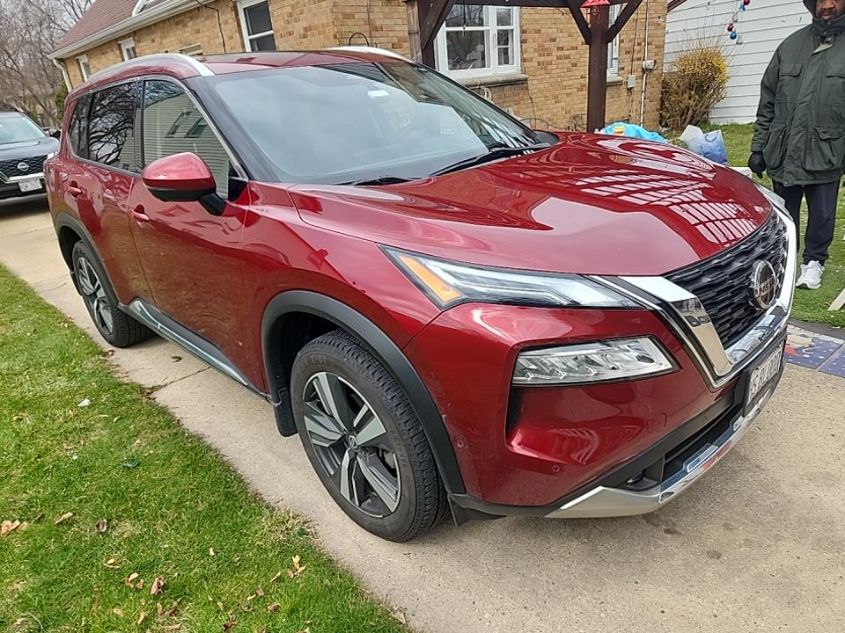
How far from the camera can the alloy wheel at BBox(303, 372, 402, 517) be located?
A: 2051mm

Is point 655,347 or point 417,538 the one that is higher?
point 655,347

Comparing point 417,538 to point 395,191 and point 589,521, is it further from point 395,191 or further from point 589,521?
point 395,191

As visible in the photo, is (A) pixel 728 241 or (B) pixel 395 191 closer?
(A) pixel 728 241

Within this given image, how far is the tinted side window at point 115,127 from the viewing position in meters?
3.12

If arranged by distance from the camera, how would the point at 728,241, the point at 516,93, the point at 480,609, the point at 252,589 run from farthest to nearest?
the point at 516,93, the point at 252,589, the point at 480,609, the point at 728,241

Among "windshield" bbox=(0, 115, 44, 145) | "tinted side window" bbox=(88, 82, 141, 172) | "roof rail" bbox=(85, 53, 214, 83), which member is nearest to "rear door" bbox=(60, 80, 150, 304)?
"tinted side window" bbox=(88, 82, 141, 172)

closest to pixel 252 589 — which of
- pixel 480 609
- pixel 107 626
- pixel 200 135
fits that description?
pixel 107 626

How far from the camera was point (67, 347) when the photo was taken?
4.33 meters

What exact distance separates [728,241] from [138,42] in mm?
14603

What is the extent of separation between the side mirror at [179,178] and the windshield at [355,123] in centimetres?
25

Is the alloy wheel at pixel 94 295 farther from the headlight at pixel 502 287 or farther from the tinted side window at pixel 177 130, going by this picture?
the headlight at pixel 502 287

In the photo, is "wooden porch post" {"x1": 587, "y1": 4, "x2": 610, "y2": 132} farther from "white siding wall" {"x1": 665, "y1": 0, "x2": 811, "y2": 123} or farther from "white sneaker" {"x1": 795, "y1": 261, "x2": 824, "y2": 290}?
"white siding wall" {"x1": 665, "y1": 0, "x2": 811, "y2": 123}

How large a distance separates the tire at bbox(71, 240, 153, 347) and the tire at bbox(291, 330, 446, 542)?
87.8 inches

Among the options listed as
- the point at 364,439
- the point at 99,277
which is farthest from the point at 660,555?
the point at 99,277
